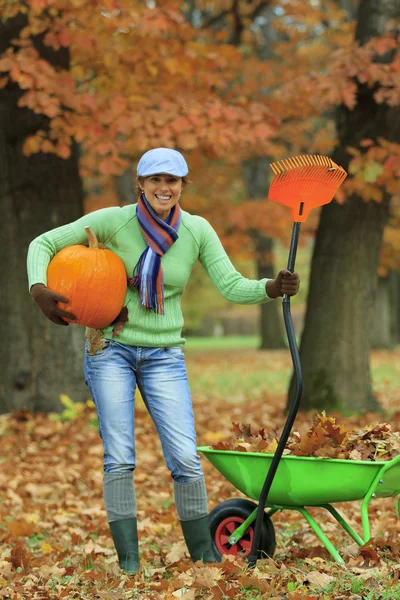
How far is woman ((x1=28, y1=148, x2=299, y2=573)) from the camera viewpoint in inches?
169

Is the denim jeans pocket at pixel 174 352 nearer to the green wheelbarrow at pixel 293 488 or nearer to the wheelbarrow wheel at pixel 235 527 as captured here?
the green wheelbarrow at pixel 293 488

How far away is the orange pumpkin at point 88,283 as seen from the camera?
424 cm

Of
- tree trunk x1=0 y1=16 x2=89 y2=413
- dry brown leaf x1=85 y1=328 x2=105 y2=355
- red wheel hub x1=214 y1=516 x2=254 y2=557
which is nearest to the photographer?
dry brown leaf x1=85 y1=328 x2=105 y2=355

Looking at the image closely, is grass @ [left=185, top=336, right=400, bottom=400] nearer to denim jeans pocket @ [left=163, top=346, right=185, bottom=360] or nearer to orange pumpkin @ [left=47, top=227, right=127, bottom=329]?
denim jeans pocket @ [left=163, top=346, right=185, bottom=360]

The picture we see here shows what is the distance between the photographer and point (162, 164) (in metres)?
4.26

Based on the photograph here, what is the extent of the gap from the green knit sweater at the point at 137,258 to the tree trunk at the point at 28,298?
17.5 feet

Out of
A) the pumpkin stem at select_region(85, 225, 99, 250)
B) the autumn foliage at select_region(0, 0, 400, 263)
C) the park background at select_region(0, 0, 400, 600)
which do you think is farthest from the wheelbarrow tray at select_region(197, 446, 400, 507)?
the autumn foliage at select_region(0, 0, 400, 263)

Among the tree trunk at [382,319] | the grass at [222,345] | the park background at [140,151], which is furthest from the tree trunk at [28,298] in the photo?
the grass at [222,345]

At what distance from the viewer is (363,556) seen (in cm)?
413

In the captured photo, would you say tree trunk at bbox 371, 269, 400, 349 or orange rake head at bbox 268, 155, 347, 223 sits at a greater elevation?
orange rake head at bbox 268, 155, 347, 223

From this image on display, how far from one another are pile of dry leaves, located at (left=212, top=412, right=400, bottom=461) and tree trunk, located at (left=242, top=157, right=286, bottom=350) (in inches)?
690

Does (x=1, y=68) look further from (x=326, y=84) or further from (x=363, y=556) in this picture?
(x=363, y=556)

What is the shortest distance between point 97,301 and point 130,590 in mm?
1329

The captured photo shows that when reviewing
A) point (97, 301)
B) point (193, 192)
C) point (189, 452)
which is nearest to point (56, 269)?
A: point (97, 301)
